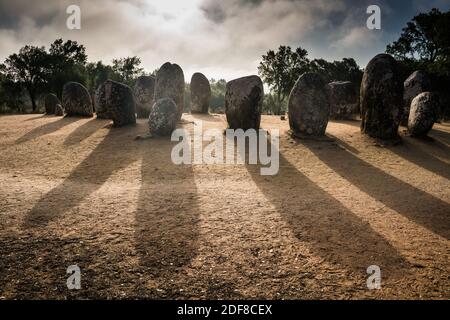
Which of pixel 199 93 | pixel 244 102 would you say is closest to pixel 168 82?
pixel 199 93

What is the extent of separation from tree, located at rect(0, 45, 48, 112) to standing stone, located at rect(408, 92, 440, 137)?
44.2m

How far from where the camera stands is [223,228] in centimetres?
526

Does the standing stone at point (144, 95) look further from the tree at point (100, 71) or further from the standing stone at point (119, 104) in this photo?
the tree at point (100, 71)

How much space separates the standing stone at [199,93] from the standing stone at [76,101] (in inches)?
300

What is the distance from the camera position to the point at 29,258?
4129 mm

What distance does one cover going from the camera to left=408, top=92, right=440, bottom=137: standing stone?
1271 centimetres

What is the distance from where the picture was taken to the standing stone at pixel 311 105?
40.6 feet

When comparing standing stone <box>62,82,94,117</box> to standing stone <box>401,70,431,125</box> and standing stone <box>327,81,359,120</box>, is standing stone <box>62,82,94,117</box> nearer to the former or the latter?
standing stone <box>327,81,359,120</box>

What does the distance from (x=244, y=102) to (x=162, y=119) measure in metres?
3.68

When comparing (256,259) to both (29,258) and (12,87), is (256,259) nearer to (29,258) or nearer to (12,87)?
(29,258)

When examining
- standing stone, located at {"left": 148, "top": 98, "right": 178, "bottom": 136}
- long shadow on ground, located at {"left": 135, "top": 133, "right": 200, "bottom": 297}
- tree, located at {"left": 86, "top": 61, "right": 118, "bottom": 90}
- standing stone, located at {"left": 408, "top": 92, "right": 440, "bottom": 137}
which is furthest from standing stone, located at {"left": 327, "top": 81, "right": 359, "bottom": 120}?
tree, located at {"left": 86, "top": 61, "right": 118, "bottom": 90}

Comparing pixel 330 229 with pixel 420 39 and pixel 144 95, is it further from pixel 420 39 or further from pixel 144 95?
Result: pixel 420 39

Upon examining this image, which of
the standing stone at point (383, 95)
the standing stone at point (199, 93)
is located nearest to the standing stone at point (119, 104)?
the standing stone at point (199, 93)
